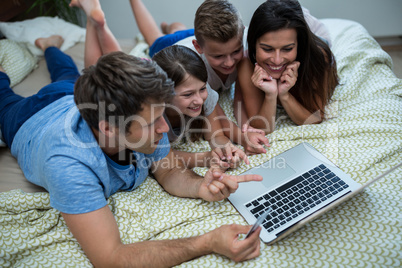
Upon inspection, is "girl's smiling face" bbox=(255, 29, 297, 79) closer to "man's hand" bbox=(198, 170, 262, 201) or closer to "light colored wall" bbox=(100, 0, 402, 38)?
"man's hand" bbox=(198, 170, 262, 201)

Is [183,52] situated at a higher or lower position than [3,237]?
higher

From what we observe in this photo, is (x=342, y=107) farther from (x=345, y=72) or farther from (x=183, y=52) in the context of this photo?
(x=183, y=52)

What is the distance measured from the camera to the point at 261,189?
1.12m

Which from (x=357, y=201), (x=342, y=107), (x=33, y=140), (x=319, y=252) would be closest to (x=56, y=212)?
(x=33, y=140)

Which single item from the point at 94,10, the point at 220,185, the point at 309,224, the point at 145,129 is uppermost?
the point at 94,10

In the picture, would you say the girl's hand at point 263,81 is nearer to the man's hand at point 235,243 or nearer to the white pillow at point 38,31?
the man's hand at point 235,243

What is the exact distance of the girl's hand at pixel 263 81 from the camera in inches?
54.7

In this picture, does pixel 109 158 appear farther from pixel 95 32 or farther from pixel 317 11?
pixel 317 11

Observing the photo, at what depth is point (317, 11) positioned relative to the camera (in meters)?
2.50

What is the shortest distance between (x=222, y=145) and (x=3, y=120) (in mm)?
1043

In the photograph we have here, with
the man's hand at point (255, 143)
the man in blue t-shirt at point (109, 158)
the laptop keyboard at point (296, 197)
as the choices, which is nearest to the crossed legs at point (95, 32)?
the man in blue t-shirt at point (109, 158)

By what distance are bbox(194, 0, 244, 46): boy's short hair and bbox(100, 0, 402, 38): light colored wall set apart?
1178 millimetres

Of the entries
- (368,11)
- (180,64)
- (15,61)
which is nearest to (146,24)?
(15,61)

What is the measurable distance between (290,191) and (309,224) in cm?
13
